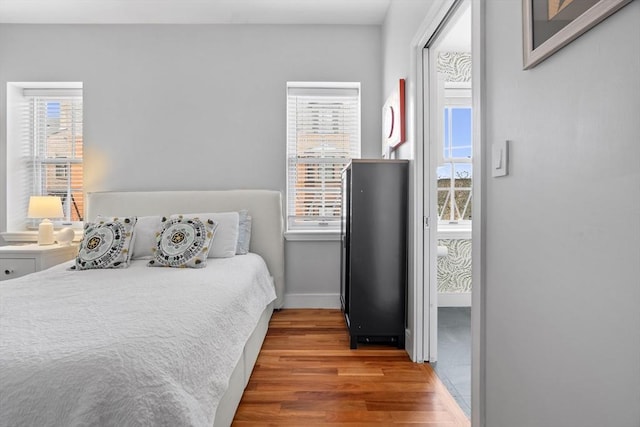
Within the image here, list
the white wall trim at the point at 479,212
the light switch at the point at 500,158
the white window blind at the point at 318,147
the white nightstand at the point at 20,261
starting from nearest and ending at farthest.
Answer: the light switch at the point at 500,158, the white wall trim at the point at 479,212, the white nightstand at the point at 20,261, the white window blind at the point at 318,147

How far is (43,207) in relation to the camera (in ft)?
9.98

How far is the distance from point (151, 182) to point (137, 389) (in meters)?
2.76

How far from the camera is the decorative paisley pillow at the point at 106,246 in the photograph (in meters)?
2.29

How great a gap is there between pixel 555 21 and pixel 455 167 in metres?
2.97

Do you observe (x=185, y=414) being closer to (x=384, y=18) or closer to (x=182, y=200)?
(x=182, y=200)

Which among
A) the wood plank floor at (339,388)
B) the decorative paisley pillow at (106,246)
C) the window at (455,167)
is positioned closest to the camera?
the wood plank floor at (339,388)

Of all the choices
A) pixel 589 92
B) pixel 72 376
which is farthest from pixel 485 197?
pixel 72 376

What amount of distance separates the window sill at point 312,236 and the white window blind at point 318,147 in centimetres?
15

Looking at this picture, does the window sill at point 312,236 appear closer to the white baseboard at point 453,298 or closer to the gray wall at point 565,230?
the white baseboard at point 453,298

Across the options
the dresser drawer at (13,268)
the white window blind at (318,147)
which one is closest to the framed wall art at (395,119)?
the white window blind at (318,147)

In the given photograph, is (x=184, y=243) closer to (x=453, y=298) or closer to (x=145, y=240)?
(x=145, y=240)

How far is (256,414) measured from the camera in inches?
66.2

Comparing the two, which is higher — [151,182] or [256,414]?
[151,182]

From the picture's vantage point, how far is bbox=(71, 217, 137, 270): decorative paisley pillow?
2289 millimetres
